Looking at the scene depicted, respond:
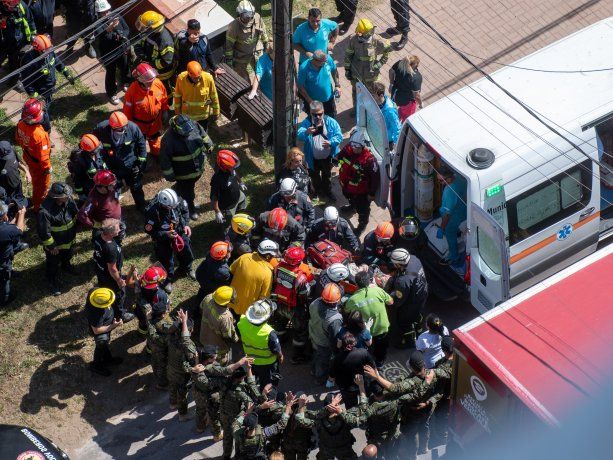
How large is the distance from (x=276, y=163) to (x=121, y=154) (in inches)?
77.6

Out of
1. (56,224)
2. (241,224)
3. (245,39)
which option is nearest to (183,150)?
(241,224)

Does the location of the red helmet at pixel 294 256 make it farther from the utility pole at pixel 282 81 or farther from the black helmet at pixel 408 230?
the utility pole at pixel 282 81

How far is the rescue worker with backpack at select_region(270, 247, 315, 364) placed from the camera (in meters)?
11.7

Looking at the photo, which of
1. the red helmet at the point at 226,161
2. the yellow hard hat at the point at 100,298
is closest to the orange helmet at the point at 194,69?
the red helmet at the point at 226,161

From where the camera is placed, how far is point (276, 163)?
13.5 metres

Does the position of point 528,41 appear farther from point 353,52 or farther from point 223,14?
point 223,14

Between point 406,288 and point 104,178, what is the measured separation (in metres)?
3.77

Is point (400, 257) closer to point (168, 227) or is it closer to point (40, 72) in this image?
point (168, 227)

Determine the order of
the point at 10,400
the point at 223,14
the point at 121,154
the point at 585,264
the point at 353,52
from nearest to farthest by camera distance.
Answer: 1. the point at 585,264
2. the point at 10,400
3. the point at 121,154
4. the point at 353,52
5. the point at 223,14

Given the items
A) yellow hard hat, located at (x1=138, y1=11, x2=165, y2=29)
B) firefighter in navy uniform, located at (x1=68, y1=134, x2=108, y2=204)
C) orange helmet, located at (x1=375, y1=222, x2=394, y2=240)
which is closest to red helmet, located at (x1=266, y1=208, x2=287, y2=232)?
orange helmet, located at (x1=375, y1=222, x2=394, y2=240)

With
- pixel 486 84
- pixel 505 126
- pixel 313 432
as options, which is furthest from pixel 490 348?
pixel 486 84

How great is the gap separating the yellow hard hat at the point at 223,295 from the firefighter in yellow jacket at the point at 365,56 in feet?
15.2

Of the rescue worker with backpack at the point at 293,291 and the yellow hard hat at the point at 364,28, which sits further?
the yellow hard hat at the point at 364,28

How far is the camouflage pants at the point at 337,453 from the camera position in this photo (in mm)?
10633
